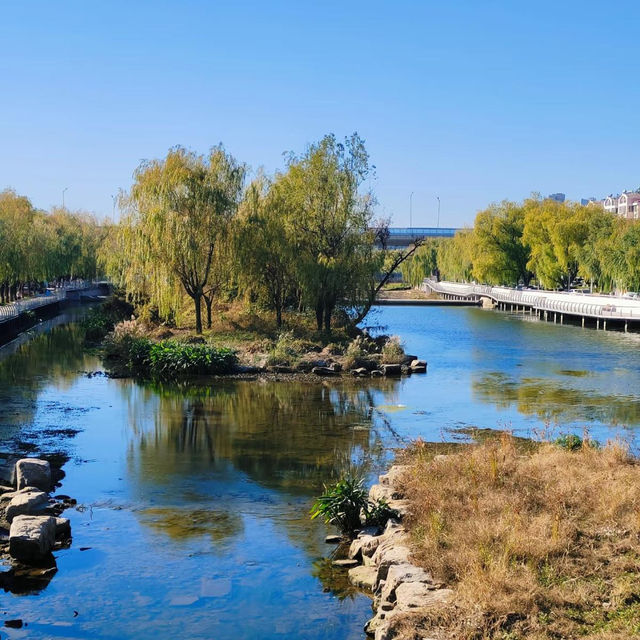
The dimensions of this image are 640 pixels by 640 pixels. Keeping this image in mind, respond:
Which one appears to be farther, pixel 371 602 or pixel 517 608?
pixel 371 602

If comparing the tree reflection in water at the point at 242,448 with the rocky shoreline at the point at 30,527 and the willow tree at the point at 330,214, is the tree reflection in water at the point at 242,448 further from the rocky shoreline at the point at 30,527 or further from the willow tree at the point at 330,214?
the willow tree at the point at 330,214

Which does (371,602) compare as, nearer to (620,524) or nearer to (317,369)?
(620,524)

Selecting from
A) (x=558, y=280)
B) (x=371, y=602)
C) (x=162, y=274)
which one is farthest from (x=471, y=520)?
(x=558, y=280)

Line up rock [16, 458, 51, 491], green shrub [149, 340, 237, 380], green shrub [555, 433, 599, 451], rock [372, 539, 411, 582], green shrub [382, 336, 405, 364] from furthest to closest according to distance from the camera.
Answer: green shrub [382, 336, 405, 364] → green shrub [149, 340, 237, 380] → green shrub [555, 433, 599, 451] → rock [16, 458, 51, 491] → rock [372, 539, 411, 582]

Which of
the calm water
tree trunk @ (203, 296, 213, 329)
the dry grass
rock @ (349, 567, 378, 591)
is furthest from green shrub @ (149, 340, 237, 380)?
rock @ (349, 567, 378, 591)

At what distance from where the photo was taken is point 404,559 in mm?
13320

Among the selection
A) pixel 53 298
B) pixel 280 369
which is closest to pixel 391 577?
pixel 280 369

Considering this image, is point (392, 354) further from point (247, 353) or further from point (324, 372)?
point (247, 353)

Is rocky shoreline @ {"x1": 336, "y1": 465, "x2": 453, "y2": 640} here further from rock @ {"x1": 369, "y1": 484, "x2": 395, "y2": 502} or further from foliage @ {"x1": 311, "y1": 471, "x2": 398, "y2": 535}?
foliage @ {"x1": 311, "y1": 471, "x2": 398, "y2": 535}

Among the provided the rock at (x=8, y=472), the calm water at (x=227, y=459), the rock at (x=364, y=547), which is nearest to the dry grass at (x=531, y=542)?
the rock at (x=364, y=547)

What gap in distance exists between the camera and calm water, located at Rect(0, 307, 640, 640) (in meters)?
13.6

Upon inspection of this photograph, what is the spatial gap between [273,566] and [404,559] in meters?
2.84

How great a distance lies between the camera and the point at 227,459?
2264 centimetres

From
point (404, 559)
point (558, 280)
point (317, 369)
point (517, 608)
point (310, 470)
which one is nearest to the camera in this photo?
point (517, 608)
